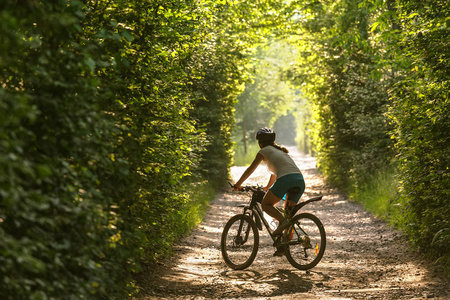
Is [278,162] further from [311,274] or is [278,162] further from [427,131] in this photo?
[427,131]

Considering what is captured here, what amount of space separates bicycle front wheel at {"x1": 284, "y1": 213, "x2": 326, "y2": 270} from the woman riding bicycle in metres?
0.21

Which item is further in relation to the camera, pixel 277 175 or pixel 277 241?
pixel 277 241

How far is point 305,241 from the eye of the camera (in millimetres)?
8125

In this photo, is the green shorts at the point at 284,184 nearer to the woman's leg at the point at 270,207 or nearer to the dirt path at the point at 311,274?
the woman's leg at the point at 270,207

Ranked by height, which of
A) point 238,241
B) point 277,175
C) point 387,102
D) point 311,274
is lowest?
point 311,274

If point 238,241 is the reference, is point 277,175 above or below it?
above

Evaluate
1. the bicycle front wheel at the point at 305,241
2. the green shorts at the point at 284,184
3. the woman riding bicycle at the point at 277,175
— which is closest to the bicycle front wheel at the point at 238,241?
the woman riding bicycle at the point at 277,175

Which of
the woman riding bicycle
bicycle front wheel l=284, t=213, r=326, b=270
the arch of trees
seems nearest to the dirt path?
bicycle front wheel l=284, t=213, r=326, b=270

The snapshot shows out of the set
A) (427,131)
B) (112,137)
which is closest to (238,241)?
(427,131)

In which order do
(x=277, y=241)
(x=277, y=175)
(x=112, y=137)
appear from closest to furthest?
1. (x=112, y=137)
2. (x=277, y=175)
3. (x=277, y=241)

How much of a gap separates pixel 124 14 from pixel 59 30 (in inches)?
77.4

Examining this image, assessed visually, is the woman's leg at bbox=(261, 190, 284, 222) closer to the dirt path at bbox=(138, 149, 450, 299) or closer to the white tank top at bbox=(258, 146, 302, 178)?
the white tank top at bbox=(258, 146, 302, 178)

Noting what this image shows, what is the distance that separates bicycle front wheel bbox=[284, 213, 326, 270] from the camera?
8.19 m

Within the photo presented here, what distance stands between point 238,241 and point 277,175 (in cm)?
136
